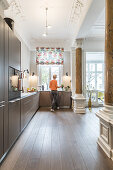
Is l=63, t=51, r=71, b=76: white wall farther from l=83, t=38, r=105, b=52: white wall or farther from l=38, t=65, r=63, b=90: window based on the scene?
l=83, t=38, r=105, b=52: white wall

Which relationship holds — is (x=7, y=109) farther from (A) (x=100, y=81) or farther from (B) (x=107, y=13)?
(A) (x=100, y=81)

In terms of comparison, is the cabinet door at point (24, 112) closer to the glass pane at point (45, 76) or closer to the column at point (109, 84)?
the column at point (109, 84)

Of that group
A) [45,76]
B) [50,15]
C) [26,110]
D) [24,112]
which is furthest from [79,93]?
[50,15]

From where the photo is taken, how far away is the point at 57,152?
2375mm

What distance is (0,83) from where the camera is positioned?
2.00 m

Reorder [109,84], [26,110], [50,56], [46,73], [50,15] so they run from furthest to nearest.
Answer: [46,73] → [50,56] → [50,15] → [26,110] → [109,84]

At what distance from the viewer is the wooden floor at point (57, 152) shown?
198 centimetres

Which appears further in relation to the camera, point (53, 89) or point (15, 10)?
point (53, 89)

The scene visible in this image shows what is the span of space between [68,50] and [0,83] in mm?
6086

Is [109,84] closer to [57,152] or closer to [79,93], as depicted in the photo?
[57,152]

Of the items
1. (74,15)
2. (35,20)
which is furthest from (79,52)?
(35,20)

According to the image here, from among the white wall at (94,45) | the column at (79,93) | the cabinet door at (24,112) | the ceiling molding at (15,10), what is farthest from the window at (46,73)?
the cabinet door at (24,112)

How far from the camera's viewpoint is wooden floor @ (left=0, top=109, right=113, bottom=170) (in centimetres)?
198

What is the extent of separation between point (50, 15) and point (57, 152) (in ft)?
13.9
